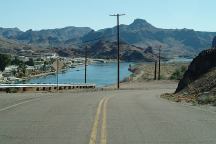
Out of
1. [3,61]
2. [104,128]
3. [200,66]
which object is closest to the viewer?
[104,128]

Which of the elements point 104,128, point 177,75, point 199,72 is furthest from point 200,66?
point 177,75

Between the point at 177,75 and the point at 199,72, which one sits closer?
the point at 199,72

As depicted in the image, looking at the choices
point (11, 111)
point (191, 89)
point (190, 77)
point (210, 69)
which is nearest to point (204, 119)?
point (11, 111)

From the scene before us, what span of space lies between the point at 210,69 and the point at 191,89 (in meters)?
4.94

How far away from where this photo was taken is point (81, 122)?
14.5 meters

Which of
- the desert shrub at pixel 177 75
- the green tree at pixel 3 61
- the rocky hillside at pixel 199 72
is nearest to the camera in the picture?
the rocky hillside at pixel 199 72

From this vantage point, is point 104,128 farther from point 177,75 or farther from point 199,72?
point 177,75

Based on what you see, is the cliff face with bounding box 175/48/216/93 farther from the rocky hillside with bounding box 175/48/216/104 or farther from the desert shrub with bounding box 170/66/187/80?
the desert shrub with bounding box 170/66/187/80

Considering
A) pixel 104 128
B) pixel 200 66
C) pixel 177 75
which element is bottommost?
pixel 104 128

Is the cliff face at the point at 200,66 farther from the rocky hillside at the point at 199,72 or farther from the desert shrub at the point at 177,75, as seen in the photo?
the desert shrub at the point at 177,75

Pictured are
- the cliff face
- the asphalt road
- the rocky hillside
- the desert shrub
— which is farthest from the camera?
the desert shrub

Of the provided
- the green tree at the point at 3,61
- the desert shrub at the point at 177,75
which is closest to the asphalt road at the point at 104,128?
the desert shrub at the point at 177,75

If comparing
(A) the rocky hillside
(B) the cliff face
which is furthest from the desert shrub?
(A) the rocky hillside

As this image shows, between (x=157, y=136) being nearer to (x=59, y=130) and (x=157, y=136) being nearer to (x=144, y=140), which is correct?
(x=144, y=140)
